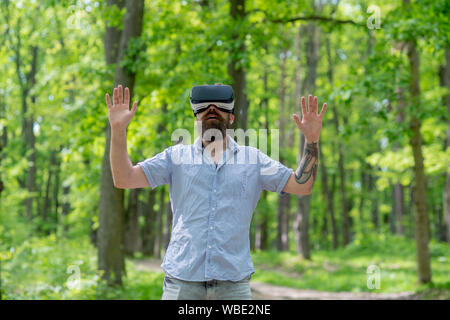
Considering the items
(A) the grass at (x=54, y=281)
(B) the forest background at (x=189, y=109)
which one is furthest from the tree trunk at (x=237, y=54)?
(A) the grass at (x=54, y=281)

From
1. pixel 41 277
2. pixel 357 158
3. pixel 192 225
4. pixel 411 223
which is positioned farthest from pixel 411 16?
pixel 411 223

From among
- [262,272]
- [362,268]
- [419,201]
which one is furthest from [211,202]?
[362,268]

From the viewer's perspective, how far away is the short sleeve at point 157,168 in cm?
306

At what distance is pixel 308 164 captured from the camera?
3.08 m

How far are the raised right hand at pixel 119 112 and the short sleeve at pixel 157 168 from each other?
268mm

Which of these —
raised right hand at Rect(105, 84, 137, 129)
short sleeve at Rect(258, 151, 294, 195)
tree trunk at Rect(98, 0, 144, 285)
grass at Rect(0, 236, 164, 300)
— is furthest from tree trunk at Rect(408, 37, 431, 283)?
raised right hand at Rect(105, 84, 137, 129)

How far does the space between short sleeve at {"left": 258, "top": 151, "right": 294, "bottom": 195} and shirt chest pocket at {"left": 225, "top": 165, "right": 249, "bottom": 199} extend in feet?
0.38

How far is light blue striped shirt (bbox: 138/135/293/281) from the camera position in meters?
2.88

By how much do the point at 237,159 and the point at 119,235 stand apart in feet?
23.7

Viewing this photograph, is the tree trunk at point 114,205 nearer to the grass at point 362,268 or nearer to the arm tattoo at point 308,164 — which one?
the grass at point 362,268

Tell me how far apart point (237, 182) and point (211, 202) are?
196 millimetres

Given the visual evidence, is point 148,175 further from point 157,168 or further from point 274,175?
point 274,175

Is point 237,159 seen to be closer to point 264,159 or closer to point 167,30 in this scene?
point 264,159

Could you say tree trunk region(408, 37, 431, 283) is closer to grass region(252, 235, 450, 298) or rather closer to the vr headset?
grass region(252, 235, 450, 298)
